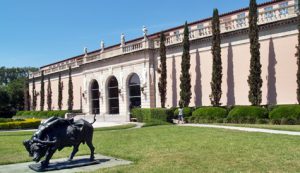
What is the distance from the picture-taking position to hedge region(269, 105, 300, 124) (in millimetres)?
26688

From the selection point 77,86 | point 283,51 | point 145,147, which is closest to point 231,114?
point 283,51

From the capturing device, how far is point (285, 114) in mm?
27281

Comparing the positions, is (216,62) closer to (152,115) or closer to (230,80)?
(230,80)

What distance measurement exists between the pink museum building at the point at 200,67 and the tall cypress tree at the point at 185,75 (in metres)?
0.90

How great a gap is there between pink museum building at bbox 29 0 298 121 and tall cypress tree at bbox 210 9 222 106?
2.82 ft

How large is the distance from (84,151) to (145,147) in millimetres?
2469

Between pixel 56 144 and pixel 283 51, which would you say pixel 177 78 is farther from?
pixel 56 144

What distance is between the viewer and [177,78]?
133 feet

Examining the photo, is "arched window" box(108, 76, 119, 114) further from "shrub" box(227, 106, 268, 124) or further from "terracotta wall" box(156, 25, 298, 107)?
"shrub" box(227, 106, 268, 124)

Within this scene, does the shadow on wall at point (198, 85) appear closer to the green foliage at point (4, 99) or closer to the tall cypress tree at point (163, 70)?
the tall cypress tree at point (163, 70)

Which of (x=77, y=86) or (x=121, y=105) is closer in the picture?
(x=121, y=105)

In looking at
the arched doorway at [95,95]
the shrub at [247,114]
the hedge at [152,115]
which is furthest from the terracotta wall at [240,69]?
the arched doorway at [95,95]

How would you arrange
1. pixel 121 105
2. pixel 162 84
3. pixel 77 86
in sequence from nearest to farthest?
1. pixel 162 84
2. pixel 121 105
3. pixel 77 86

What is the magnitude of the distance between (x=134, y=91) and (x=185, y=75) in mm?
10626
